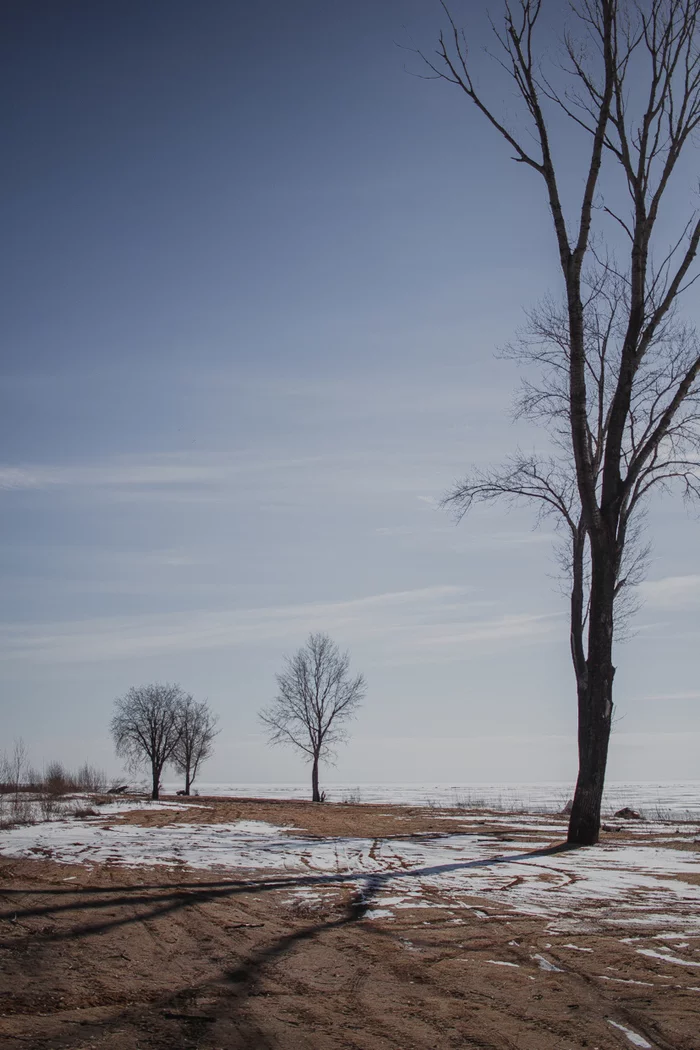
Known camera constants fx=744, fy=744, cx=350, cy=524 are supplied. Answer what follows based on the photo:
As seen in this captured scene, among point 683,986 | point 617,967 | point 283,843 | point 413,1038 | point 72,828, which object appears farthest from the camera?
point 72,828

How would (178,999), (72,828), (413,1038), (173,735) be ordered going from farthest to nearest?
(173,735), (72,828), (178,999), (413,1038)

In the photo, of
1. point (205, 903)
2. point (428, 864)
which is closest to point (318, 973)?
point (205, 903)

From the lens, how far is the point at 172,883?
6.29 metres

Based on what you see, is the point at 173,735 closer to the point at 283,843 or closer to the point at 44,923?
the point at 283,843

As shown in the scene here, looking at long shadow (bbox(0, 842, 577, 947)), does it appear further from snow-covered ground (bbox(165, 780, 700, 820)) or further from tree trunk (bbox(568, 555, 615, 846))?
snow-covered ground (bbox(165, 780, 700, 820))

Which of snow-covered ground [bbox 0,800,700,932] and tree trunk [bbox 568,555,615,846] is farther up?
tree trunk [bbox 568,555,615,846]

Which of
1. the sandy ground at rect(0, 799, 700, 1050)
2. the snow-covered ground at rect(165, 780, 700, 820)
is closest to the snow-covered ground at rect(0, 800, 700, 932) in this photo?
the sandy ground at rect(0, 799, 700, 1050)

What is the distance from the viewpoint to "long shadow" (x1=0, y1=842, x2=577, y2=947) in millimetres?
4768

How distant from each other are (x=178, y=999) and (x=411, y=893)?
125 inches

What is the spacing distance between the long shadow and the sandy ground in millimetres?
27

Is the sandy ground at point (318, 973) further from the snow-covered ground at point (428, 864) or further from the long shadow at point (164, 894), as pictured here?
the snow-covered ground at point (428, 864)

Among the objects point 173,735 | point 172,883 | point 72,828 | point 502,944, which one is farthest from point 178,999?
point 173,735

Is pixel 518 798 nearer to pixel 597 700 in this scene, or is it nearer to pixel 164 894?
pixel 597 700

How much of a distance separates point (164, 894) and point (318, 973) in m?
2.34
